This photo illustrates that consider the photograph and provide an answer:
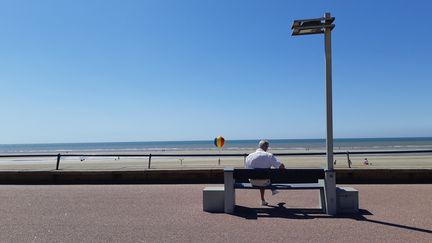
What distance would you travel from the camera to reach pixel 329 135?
649 cm

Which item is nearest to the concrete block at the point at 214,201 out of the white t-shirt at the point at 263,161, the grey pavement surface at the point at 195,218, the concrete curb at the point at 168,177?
the grey pavement surface at the point at 195,218

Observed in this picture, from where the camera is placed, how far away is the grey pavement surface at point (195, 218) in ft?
16.1

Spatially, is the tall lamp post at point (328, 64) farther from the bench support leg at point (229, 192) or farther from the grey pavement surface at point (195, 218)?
the bench support leg at point (229, 192)

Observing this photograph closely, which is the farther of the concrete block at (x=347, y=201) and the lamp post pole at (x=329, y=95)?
the lamp post pole at (x=329, y=95)

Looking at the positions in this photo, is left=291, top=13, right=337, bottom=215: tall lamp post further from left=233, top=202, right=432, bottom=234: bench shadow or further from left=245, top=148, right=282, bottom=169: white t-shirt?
left=245, top=148, right=282, bottom=169: white t-shirt

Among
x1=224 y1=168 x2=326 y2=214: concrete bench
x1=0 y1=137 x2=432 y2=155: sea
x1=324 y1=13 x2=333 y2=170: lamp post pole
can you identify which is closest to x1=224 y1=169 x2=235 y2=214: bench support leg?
x1=224 y1=168 x2=326 y2=214: concrete bench

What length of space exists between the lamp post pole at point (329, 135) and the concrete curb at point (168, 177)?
10.5 ft

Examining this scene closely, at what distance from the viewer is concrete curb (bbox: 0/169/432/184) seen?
933 centimetres

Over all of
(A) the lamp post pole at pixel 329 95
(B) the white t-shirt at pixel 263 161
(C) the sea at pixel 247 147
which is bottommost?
(C) the sea at pixel 247 147

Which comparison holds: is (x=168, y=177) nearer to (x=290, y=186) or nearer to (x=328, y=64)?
(x=290, y=186)

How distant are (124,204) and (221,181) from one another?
3.25 meters

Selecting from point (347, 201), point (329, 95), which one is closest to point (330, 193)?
point (347, 201)

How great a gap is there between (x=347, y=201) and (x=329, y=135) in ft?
3.88

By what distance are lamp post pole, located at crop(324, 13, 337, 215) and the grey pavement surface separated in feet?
1.09
